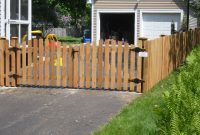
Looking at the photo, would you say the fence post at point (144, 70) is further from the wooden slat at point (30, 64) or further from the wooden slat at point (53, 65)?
the wooden slat at point (30, 64)

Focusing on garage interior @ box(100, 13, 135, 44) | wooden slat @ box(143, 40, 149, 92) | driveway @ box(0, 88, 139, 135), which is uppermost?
garage interior @ box(100, 13, 135, 44)

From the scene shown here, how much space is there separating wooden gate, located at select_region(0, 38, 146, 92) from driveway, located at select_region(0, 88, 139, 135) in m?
0.33

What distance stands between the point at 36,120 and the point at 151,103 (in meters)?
2.49

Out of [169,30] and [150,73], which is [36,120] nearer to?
[150,73]

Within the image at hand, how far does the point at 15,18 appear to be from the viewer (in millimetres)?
16562

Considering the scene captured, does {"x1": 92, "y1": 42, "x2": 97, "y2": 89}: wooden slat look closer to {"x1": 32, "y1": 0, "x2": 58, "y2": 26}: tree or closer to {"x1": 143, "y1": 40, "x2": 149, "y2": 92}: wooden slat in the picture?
{"x1": 143, "y1": 40, "x2": 149, "y2": 92}: wooden slat

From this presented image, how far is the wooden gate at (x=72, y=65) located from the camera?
1212cm

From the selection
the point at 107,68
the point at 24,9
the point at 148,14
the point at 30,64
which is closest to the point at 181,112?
the point at 107,68

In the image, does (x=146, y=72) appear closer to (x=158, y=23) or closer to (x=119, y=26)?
(x=158, y=23)

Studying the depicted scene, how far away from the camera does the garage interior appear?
33844 millimetres

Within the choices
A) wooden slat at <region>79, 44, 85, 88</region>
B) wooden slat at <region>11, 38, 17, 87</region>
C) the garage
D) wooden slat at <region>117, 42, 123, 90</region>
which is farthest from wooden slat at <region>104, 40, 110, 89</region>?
the garage

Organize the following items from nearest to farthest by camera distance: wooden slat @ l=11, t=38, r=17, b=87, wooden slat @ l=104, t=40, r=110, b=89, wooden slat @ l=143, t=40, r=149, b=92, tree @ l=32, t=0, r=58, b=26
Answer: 1. wooden slat @ l=143, t=40, r=149, b=92
2. wooden slat @ l=104, t=40, r=110, b=89
3. wooden slat @ l=11, t=38, r=17, b=87
4. tree @ l=32, t=0, r=58, b=26

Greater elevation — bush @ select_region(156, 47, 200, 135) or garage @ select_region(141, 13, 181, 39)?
garage @ select_region(141, 13, 181, 39)

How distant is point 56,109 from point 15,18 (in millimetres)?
7280
